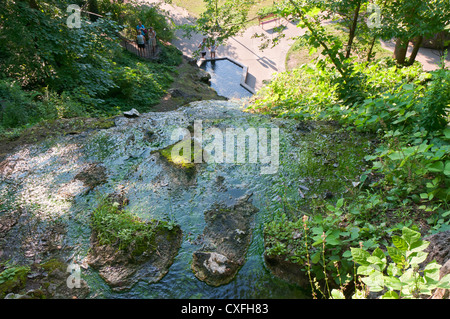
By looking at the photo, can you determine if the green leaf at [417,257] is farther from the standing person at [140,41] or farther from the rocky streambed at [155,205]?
the standing person at [140,41]

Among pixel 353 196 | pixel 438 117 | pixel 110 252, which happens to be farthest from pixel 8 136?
pixel 438 117

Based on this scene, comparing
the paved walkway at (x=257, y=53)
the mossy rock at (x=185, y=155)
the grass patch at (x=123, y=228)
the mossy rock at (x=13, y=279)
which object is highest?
the paved walkway at (x=257, y=53)

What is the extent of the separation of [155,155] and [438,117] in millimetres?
4387

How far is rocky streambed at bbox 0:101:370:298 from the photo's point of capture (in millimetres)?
3100

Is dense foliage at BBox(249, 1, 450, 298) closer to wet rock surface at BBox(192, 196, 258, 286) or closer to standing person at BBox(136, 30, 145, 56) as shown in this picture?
wet rock surface at BBox(192, 196, 258, 286)

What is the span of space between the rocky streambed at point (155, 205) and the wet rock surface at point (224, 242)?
13 millimetres

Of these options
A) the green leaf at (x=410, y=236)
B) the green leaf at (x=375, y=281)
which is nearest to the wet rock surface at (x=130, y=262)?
the green leaf at (x=375, y=281)

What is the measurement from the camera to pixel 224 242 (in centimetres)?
353

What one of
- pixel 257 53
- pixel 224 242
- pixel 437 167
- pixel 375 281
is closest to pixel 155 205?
pixel 224 242

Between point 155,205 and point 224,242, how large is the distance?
48.2 inches

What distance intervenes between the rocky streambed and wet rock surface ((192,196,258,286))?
1cm

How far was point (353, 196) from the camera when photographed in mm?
3656

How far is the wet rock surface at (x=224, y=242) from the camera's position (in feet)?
10.3
